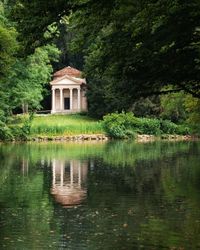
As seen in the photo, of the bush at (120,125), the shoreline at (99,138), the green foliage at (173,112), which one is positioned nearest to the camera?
the green foliage at (173,112)

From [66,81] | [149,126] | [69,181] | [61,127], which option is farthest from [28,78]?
[69,181]

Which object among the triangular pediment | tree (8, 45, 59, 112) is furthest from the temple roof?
tree (8, 45, 59, 112)

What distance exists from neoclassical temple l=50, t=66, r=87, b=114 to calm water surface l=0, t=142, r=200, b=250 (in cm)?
5402

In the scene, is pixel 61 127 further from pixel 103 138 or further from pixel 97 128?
pixel 103 138

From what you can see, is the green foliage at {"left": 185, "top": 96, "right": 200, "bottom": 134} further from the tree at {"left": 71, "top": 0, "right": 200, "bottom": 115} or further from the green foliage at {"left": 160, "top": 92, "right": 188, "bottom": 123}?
the green foliage at {"left": 160, "top": 92, "right": 188, "bottom": 123}

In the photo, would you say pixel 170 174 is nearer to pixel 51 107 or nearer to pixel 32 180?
pixel 32 180

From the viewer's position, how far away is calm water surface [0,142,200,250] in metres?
14.5

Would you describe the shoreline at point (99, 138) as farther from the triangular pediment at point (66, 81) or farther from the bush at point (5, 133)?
the triangular pediment at point (66, 81)

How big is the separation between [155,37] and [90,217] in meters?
7.70

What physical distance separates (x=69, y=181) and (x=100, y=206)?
27.2ft

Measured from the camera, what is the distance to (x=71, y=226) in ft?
53.5

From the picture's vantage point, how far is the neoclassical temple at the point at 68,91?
90.1 m

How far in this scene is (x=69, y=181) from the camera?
27.9 meters

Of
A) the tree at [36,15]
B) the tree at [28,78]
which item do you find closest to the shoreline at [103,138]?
the tree at [28,78]
